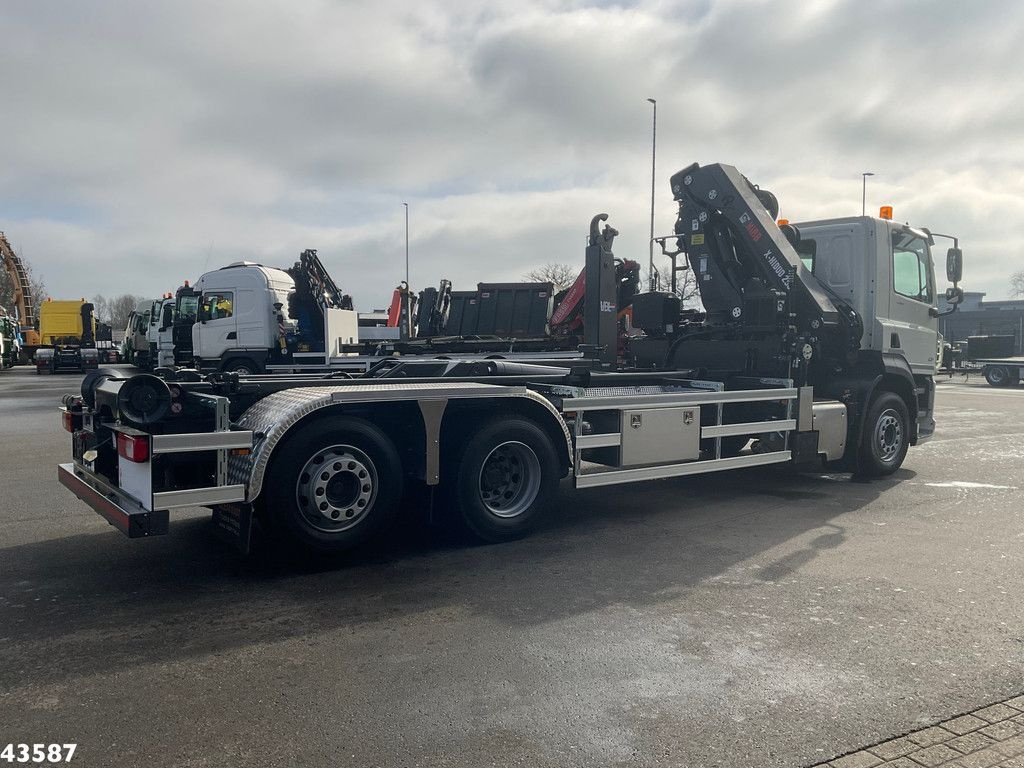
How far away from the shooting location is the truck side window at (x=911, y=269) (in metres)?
9.57

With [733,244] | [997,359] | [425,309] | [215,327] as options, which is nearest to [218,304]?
[215,327]

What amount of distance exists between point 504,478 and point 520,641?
231cm

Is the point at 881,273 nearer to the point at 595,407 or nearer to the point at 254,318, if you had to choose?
the point at 595,407

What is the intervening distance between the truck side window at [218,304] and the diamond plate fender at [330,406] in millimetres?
14368

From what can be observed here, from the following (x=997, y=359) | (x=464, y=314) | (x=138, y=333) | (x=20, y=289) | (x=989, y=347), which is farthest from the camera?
(x=20, y=289)

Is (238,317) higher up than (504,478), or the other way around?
(238,317)

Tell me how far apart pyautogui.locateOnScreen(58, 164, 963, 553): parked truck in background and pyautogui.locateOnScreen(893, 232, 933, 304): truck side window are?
0.11ft

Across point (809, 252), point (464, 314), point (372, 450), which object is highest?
point (809, 252)

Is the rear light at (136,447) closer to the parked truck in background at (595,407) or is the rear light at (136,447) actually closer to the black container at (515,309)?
the parked truck in background at (595,407)

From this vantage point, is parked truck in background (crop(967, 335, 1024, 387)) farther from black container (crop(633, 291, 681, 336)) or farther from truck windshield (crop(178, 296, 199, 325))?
truck windshield (crop(178, 296, 199, 325))

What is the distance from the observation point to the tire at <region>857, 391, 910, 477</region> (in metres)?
9.20

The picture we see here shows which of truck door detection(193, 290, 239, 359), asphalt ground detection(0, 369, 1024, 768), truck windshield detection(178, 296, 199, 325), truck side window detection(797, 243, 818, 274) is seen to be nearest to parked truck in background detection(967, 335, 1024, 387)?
truck side window detection(797, 243, 818, 274)

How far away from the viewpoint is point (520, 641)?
430cm

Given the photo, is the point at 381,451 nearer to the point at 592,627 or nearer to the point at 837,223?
the point at 592,627
